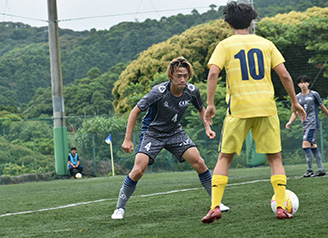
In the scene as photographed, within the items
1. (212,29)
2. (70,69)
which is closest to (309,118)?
(212,29)

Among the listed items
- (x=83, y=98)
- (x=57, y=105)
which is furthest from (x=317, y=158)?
(x=83, y=98)

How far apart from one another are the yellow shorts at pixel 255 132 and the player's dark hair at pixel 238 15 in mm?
866

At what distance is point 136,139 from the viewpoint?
19.5 m

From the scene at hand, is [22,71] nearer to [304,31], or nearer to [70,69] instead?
[70,69]

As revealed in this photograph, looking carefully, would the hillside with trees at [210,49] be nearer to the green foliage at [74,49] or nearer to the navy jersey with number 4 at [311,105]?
the green foliage at [74,49]

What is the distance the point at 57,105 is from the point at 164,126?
1378 cm

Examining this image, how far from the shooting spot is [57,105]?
62.6ft

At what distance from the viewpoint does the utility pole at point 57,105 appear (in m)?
19.0

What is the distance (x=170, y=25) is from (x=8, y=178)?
1829 centimetres

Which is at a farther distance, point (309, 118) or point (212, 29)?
point (212, 29)

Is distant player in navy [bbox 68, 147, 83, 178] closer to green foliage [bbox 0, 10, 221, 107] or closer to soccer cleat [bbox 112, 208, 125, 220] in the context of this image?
green foliage [bbox 0, 10, 221, 107]

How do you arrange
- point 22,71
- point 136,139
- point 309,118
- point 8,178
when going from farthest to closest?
point 22,71
point 136,139
point 8,178
point 309,118

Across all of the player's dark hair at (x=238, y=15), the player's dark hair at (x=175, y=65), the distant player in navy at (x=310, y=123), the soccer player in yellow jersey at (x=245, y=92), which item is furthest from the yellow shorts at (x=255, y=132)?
the distant player in navy at (x=310, y=123)

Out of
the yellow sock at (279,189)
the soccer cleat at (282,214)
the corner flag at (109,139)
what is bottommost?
the corner flag at (109,139)
